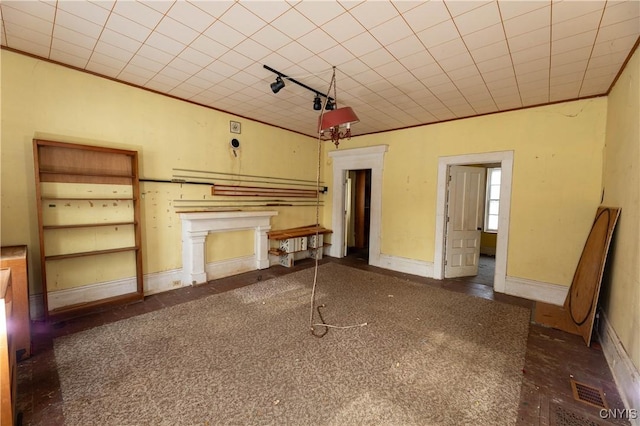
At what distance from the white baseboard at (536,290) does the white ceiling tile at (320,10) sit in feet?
13.9

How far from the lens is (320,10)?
197 cm

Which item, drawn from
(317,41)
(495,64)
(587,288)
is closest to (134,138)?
(317,41)

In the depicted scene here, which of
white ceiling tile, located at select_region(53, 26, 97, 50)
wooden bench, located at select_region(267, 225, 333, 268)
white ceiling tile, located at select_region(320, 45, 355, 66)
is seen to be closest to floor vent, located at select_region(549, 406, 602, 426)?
white ceiling tile, located at select_region(320, 45, 355, 66)

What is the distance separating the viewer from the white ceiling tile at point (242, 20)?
200cm

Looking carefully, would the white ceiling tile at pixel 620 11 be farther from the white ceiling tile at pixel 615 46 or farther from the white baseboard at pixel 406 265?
the white baseboard at pixel 406 265

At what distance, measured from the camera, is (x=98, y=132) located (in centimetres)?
318

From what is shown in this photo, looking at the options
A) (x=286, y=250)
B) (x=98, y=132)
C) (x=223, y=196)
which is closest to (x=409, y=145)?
(x=286, y=250)

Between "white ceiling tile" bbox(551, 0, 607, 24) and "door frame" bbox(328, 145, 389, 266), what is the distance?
333 centimetres

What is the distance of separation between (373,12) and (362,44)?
403 mm

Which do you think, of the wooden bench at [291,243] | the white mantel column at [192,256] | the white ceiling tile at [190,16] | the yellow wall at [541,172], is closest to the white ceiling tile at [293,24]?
the white ceiling tile at [190,16]

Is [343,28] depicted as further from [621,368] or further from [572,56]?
[621,368]

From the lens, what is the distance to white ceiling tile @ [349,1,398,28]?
191 cm

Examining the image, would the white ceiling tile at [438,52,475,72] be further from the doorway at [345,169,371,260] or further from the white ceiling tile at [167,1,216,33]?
the doorway at [345,169,371,260]

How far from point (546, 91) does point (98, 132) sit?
5.54 m
